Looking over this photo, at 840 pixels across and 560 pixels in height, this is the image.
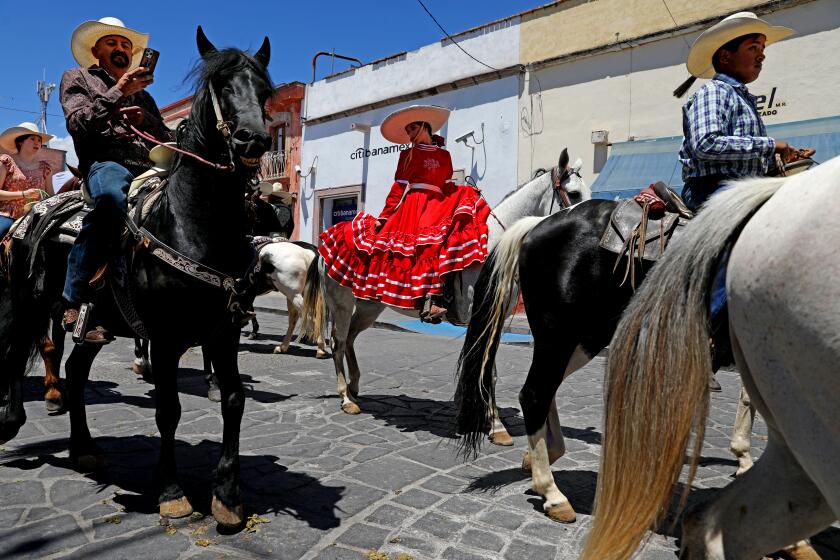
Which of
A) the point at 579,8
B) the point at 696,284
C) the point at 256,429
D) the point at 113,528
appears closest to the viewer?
the point at 696,284

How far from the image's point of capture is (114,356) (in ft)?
25.1

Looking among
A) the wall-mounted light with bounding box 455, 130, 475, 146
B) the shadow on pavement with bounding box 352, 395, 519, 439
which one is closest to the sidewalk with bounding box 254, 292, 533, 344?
the shadow on pavement with bounding box 352, 395, 519, 439

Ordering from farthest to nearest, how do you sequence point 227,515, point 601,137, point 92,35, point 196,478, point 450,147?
point 450,147, point 601,137, point 196,478, point 92,35, point 227,515

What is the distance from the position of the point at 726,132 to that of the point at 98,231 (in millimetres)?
3305

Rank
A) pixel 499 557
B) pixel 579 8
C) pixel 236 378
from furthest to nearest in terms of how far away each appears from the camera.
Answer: pixel 579 8 → pixel 236 378 → pixel 499 557

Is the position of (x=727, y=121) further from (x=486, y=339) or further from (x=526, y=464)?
(x=526, y=464)

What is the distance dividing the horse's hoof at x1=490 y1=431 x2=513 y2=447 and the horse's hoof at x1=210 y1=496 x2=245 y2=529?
6.99 ft

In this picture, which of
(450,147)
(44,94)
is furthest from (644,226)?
(44,94)

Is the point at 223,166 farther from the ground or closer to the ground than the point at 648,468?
farther from the ground

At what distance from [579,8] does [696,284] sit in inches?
546

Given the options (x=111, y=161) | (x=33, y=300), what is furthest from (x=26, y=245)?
(x=111, y=161)

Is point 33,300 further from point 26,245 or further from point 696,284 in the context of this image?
point 696,284

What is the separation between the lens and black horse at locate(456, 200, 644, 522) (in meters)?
3.12

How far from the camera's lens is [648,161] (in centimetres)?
1225
